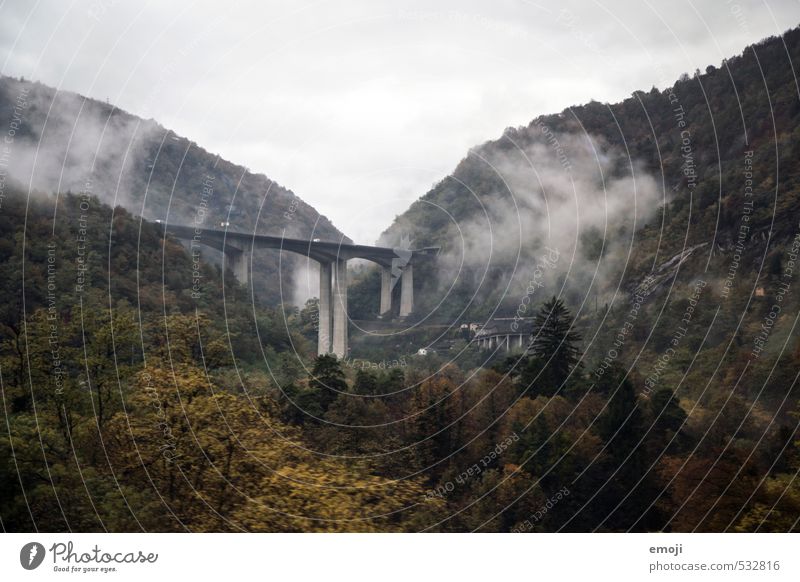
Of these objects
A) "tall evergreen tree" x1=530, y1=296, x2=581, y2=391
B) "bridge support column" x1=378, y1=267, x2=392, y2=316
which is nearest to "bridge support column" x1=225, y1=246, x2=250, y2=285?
"bridge support column" x1=378, y1=267, x2=392, y2=316

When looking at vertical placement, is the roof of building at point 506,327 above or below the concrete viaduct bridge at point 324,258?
below

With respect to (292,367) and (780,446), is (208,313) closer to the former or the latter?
(292,367)

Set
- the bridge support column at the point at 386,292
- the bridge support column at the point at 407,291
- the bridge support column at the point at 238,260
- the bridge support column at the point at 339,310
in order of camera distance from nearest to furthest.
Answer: the bridge support column at the point at 238,260 < the bridge support column at the point at 339,310 < the bridge support column at the point at 407,291 < the bridge support column at the point at 386,292

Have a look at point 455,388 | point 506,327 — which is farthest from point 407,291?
point 455,388

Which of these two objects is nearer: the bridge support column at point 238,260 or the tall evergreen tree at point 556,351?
the tall evergreen tree at point 556,351

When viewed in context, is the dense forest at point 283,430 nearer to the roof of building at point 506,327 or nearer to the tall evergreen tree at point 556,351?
the tall evergreen tree at point 556,351

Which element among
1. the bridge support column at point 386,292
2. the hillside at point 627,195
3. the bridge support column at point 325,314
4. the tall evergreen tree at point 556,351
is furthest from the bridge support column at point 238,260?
the tall evergreen tree at point 556,351

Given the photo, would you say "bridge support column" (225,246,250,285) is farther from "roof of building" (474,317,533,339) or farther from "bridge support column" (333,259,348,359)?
"roof of building" (474,317,533,339)
